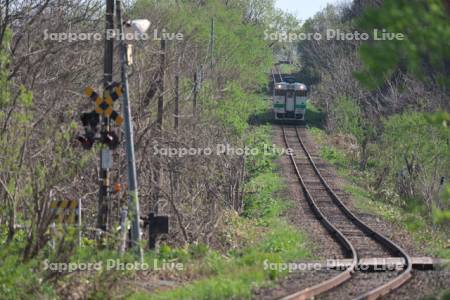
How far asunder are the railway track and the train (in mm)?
22981

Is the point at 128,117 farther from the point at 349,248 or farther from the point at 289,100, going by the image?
the point at 289,100

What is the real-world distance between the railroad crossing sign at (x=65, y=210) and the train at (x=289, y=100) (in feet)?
159

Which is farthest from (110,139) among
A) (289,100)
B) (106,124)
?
(289,100)

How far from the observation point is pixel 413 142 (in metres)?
32.4

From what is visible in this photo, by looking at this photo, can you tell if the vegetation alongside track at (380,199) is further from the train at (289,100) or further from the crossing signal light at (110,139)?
the crossing signal light at (110,139)

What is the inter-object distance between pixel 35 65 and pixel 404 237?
9869 mm

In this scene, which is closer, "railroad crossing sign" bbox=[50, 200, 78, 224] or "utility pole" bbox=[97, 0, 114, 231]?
"railroad crossing sign" bbox=[50, 200, 78, 224]

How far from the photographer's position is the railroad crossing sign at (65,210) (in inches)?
526

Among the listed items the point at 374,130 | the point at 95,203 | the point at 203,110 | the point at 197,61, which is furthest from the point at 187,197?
the point at 374,130

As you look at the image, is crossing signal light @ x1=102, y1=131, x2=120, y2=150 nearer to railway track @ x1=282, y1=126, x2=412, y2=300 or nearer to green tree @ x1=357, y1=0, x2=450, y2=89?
railway track @ x1=282, y1=126, x2=412, y2=300

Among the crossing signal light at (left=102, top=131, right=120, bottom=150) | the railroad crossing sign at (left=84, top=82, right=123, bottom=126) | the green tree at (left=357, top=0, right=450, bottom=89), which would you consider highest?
the green tree at (left=357, top=0, right=450, bottom=89)

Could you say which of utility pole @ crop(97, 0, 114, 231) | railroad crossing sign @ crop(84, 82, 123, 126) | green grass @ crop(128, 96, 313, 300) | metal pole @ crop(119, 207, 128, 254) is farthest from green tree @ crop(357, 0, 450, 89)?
utility pole @ crop(97, 0, 114, 231)

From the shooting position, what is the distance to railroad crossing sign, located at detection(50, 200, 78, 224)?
43.8ft

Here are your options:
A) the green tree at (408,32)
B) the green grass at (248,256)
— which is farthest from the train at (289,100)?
the green tree at (408,32)
